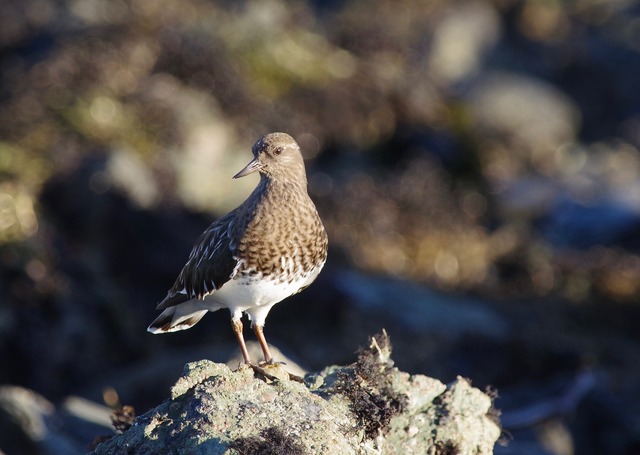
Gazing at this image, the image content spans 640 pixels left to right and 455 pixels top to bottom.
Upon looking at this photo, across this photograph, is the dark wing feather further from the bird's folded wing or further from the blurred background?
the blurred background

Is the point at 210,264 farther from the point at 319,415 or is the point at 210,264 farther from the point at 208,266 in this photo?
the point at 319,415

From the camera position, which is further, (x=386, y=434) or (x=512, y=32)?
(x=512, y=32)

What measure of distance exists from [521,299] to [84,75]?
8.30 m

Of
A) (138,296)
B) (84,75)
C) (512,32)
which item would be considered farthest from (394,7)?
(138,296)

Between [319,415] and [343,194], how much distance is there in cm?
1184

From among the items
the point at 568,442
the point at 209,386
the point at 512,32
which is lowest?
the point at 209,386

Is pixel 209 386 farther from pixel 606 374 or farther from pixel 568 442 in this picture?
pixel 606 374

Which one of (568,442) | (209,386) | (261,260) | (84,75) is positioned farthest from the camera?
(84,75)

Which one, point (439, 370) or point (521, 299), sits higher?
point (521, 299)

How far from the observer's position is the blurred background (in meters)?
12.9

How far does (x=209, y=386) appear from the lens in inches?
231

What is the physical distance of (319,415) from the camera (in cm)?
594

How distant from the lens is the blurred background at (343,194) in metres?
12.9

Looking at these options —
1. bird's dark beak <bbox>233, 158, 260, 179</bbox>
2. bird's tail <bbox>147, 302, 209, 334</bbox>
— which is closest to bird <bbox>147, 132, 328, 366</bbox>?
bird's dark beak <bbox>233, 158, 260, 179</bbox>
